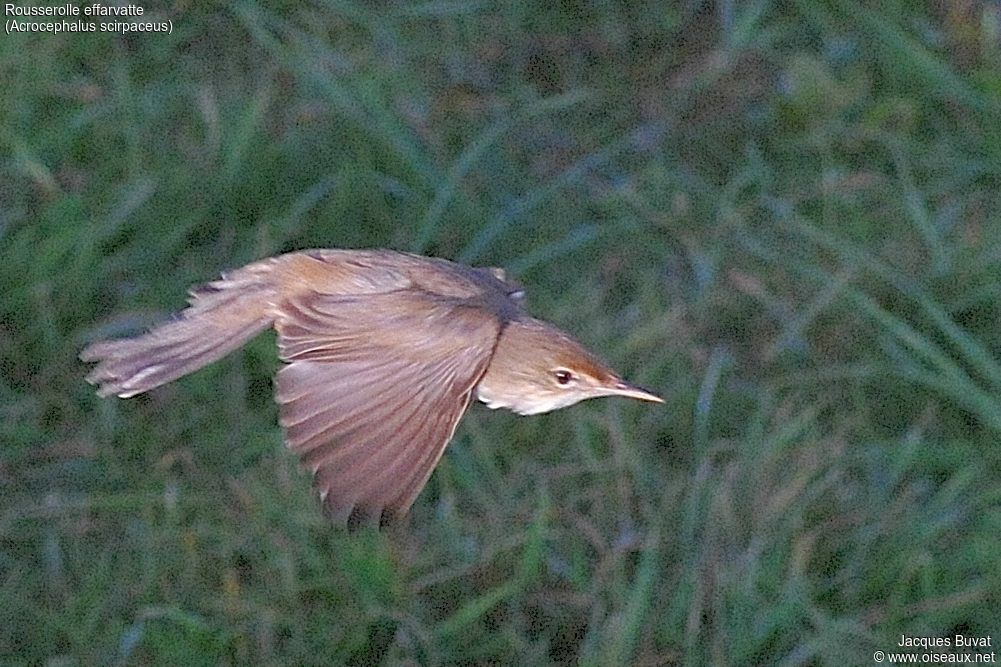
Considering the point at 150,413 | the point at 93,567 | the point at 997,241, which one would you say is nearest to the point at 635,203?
the point at 997,241

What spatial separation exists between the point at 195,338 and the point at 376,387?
0.49 meters

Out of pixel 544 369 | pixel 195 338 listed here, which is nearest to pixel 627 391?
pixel 544 369

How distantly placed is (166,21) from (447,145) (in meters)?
0.77

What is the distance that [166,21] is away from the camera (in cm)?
465

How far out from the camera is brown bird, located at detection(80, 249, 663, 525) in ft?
7.99

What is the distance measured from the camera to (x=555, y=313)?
4020 millimetres

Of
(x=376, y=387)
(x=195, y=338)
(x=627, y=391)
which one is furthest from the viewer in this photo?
(x=195, y=338)

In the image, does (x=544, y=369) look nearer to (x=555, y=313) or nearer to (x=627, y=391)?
(x=627, y=391)

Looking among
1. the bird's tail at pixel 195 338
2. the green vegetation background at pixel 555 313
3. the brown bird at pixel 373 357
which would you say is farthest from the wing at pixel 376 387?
the green vegetation background at pixel 555 313

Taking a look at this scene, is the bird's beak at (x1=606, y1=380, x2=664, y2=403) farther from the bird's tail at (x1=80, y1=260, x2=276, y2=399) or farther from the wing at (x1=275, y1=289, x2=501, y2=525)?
the bird's tail at (x1=80, y1=260, x2=276, y2=399)

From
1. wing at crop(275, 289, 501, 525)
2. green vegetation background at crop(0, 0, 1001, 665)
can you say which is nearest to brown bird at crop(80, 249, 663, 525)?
wing at crop(275, 289, 501, 525)

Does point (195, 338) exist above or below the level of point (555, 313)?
above

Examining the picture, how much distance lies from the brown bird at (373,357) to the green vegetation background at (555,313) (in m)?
0.63

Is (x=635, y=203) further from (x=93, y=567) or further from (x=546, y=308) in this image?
(x=93, y=567)
